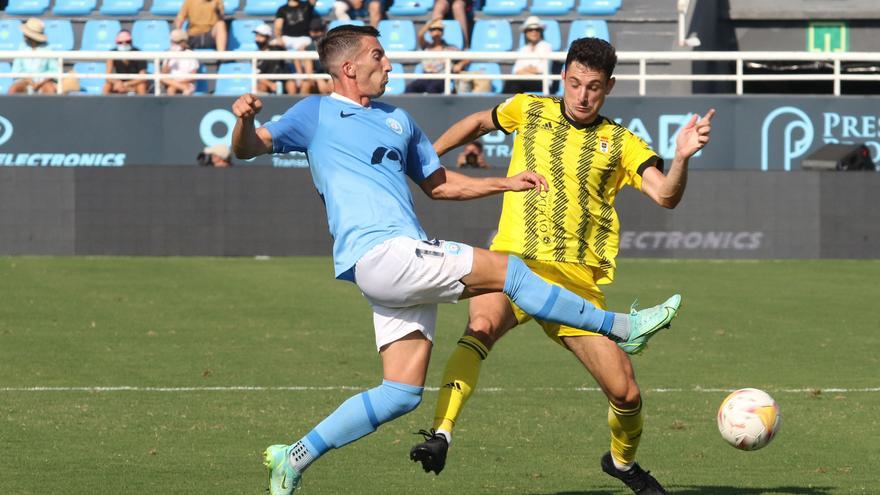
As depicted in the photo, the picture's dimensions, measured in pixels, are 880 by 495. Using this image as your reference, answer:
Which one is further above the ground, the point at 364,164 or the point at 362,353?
the point at 364,164

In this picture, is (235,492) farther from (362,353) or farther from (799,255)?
(799,255)

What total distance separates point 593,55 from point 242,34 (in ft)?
63.2

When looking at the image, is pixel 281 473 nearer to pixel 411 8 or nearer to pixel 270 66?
pixel 270 66

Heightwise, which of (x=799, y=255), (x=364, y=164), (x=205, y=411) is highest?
(x=364, y=164)

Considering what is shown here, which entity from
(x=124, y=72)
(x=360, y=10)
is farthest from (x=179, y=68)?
(x=360, y=10)

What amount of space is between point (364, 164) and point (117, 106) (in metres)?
17.4

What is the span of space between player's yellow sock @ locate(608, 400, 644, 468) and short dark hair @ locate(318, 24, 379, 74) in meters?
2.14

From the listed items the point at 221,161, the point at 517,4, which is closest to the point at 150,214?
the point at 221,161

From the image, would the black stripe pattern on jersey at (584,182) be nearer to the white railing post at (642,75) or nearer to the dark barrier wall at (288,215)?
the dark barrier wall at (288,215)

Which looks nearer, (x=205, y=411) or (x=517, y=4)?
(x=205, y=411)

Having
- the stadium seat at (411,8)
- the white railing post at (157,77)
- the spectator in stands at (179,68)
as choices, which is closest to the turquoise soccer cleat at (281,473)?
the white railing post at (157,77)

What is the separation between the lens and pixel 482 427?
964 cm

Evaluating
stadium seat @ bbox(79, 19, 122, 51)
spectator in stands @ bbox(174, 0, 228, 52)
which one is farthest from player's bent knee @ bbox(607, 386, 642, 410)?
stadium seat @ bbox(79, 19, 122, 51)

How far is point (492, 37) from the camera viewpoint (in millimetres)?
25984
